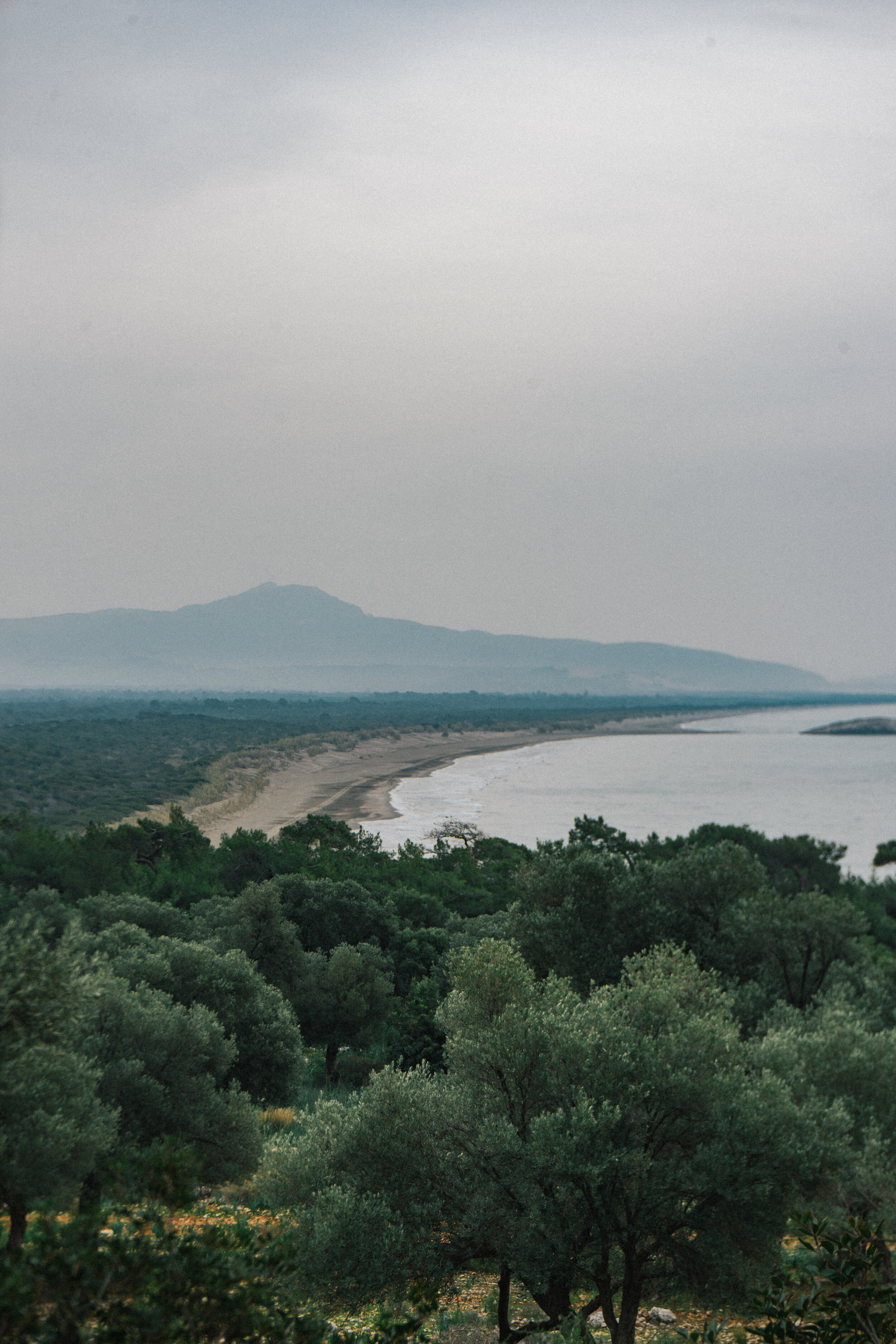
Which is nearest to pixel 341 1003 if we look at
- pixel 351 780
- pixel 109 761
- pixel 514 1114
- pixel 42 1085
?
pixel 42 1085

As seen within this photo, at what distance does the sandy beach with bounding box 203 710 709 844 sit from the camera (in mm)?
86062

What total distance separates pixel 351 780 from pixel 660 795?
39.8 meters

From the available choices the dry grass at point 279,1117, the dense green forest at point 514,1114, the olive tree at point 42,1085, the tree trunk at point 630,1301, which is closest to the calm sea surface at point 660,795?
the dense green forest at point 514,1114

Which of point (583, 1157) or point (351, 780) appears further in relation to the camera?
point (351, 780)

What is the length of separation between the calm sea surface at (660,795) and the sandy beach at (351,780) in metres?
3.31

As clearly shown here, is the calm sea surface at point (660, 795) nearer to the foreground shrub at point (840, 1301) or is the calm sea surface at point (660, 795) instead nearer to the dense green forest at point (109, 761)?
the dense green forest at point (109, 761)

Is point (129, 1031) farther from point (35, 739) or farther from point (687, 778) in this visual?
point (35, 739)

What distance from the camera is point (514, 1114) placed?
14.3 metres

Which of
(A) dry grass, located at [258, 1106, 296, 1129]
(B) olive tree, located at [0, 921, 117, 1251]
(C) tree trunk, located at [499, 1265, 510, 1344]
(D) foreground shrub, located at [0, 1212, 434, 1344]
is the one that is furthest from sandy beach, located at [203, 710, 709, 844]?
(D) foreground shrub, located at [0, 1212, 434, 1344]

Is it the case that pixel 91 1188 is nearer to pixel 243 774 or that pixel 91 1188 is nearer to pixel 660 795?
pixel 660 795

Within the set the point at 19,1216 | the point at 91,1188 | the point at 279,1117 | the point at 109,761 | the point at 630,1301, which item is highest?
the point at 19,1216

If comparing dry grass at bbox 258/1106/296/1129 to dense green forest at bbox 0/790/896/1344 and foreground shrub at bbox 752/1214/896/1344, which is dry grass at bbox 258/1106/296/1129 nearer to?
dense green forest at bbox 0/790/896/1344

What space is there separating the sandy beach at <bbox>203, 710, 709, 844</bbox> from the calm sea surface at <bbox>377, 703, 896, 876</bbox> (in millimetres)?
3310

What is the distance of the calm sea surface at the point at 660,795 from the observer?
8288 centimetres
